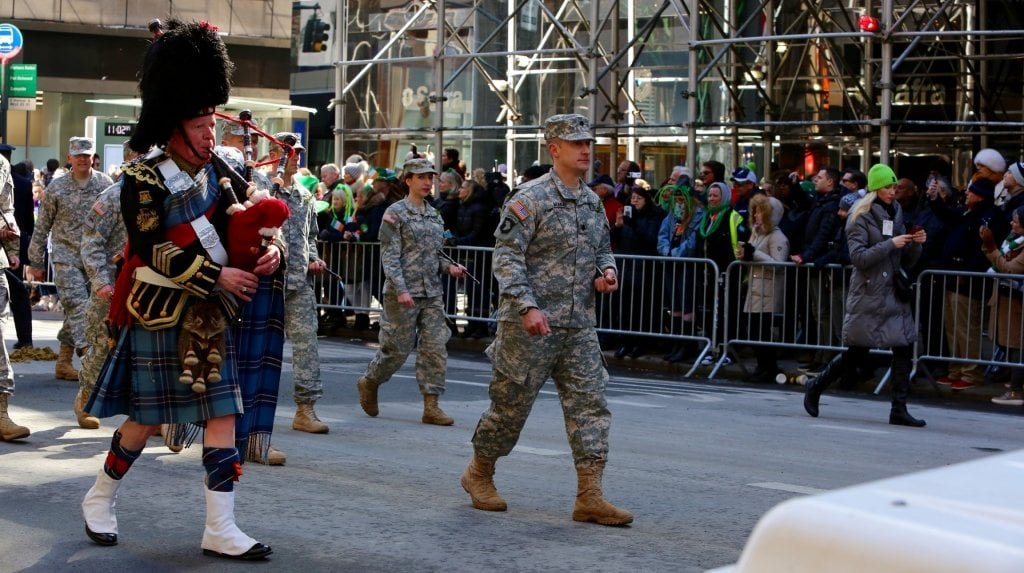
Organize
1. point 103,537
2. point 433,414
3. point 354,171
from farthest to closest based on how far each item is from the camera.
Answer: point 354,171 < point 433,414 < point 103,537

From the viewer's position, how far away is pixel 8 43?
78.2ft

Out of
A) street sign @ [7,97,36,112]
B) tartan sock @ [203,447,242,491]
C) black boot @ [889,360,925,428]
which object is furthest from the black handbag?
street sign @ [7,97,36,112]

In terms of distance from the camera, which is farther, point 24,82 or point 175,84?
point 24,82

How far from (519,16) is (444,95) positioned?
162cm

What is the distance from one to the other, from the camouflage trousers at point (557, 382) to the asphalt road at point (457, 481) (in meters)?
0.36

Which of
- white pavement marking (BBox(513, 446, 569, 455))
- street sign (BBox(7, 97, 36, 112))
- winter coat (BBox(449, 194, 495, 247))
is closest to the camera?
white pavement marking (BBox(513, 446, 569, 455))

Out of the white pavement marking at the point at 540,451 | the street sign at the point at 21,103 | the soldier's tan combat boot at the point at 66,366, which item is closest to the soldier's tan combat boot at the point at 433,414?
the white pavement marking at the point at 540,451

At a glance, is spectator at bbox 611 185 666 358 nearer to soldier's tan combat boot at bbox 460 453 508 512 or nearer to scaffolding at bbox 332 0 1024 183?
scaffolding at bbox 332 0 1024 183

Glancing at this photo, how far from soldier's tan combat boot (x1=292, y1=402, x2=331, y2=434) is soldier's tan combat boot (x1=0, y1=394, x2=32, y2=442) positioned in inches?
65.8

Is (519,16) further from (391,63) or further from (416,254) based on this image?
(416,254)

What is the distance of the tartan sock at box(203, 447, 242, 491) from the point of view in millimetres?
5641

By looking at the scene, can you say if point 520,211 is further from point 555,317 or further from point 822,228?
point 822,228

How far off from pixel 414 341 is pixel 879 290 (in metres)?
3.39

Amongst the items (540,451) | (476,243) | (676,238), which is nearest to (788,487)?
(540,451)
